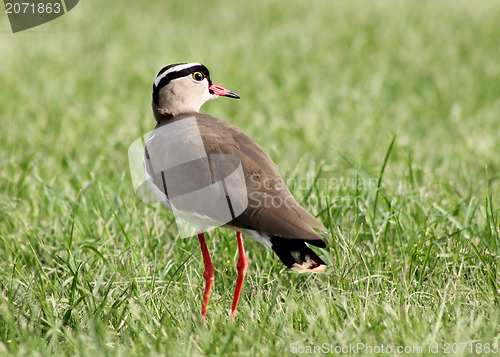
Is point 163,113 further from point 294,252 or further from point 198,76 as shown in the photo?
point 294,252

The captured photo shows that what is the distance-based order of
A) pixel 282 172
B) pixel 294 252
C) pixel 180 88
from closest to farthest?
pixel 294 252, pixel 180 88, pixel 282 172

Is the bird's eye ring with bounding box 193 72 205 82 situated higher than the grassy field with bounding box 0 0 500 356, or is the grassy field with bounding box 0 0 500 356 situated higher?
the bird's eye ring with bounding box 193 72 205 82

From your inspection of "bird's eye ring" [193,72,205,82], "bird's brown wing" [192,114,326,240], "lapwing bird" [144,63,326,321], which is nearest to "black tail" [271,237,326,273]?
"lapwing bird" [144,63,326,321]

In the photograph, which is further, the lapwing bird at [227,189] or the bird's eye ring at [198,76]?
the bird's eye ring at [198,76]

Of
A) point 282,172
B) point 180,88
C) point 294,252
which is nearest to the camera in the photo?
point 294,252

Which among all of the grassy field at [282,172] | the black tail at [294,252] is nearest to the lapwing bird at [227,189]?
the black tail at [294,252]

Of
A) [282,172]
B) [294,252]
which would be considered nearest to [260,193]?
[294,252]

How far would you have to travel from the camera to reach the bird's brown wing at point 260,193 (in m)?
3.32

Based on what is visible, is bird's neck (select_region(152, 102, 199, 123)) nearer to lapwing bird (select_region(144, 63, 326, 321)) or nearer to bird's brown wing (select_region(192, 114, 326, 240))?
lapwing bird (select_region(144, 63, 326, 321))

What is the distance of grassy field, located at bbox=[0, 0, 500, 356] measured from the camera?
3229mm

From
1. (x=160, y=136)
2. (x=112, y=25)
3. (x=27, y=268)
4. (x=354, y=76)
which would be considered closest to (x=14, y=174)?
(x=27, y=268)

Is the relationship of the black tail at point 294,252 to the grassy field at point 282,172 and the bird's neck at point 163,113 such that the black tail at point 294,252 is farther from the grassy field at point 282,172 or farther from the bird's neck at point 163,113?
the bird's neck at point 163,113

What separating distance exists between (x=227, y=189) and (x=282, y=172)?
6.27 feet

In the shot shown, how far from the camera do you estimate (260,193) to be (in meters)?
3.48
